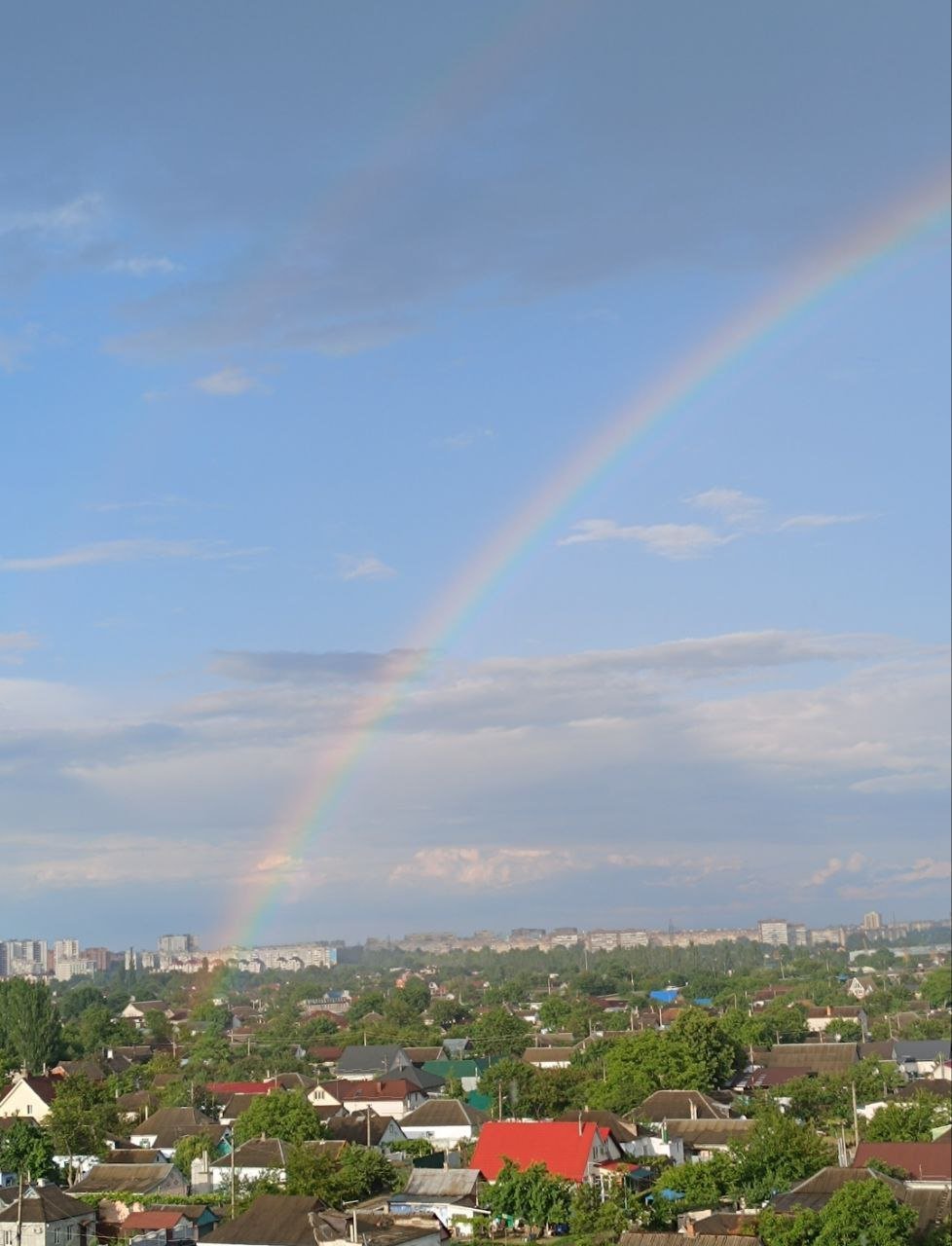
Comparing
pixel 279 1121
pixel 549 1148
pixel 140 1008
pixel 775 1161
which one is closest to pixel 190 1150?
pixel 279 1121

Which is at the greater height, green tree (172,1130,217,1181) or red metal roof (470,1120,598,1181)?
red metal roof (470,1120,598,1181)

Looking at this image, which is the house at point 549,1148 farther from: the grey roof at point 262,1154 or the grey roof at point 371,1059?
the grey roof at point 371,1059

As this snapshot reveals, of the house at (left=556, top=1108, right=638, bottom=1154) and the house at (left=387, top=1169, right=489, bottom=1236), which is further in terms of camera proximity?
the house at (left=556, top=1108, right=638, bottom=1154)

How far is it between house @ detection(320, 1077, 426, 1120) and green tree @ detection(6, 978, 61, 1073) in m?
11.1

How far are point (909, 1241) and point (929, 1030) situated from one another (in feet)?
112

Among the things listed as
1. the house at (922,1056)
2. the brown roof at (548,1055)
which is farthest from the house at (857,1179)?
the brown roof at (548,1055)

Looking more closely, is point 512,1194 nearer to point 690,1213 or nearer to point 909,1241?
point 690,1213

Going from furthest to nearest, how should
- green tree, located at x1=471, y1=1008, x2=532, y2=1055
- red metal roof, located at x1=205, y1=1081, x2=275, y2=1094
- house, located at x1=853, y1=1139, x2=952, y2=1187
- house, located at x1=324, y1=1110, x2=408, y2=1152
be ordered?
green tree, located at x1=471, y1=1008, x2=532, y2=1055 → red metal roof, located at x1=205, y1=1081, x2=275, y2=1094 → house, located at x1=324, y1=1110, x2=408, y2=1152 → house, located at x1=853, y1=1139, x2=952, y2=1187

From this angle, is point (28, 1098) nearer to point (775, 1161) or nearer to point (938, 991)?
point (775, 1161)

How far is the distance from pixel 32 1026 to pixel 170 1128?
14.8 meters

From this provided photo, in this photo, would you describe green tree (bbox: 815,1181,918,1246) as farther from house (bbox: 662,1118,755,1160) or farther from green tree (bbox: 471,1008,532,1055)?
green tree (bbox: 471,1008,532,1055)

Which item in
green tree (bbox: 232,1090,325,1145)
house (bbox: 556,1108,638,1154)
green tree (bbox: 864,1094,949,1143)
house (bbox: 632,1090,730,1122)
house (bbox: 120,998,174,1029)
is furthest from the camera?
house (bbox: 120,998,174,1029)

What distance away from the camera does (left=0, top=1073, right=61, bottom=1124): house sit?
3334 cm

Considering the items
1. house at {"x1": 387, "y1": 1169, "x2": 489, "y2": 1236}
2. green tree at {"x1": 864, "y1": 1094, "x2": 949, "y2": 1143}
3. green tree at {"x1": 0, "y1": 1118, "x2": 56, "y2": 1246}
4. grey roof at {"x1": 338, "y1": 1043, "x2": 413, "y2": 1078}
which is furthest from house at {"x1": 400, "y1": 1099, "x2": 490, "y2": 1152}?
grey roof at {"x1": 338, "y1": 1043, "x2": 413, "y2": 1078}
